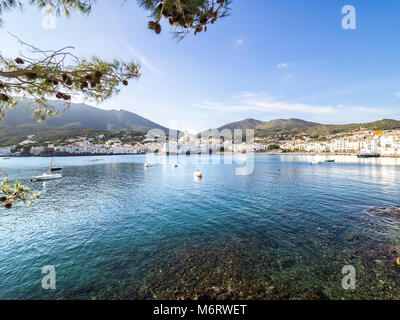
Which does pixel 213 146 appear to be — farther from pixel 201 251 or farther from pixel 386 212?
pixel 201 251

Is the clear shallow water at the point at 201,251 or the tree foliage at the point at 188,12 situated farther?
the clear shallow water at the point at 201,251

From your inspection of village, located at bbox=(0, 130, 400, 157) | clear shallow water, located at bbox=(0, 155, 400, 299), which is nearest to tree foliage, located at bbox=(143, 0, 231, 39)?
clear shallow water, located at bbox=(0, 155, 400, 299)

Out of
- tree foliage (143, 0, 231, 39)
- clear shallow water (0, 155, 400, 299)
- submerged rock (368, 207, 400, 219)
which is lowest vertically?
clear shallow water (0, 155, 400, 299)

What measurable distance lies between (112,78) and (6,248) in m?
13.8

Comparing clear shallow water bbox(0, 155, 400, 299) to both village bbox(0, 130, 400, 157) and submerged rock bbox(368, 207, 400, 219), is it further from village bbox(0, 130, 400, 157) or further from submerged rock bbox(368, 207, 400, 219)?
village bbox(0, 130, 400, 157)

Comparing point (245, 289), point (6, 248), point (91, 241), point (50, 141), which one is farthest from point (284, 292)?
point (50, 141)

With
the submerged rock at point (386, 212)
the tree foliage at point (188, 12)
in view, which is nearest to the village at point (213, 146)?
the submerged rock at point (386, 212)

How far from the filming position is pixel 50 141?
122 m

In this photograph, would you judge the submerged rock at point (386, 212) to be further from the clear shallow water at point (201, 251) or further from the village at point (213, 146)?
the village at point (213, 146)

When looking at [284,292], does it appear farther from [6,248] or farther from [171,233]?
[6,248]

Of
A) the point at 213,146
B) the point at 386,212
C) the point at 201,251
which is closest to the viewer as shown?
the point at 201,251

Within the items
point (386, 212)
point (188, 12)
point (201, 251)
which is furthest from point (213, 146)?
point (188, 12)

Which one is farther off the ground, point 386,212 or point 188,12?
point 188,12

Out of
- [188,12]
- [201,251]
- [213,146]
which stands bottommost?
[201,251]
